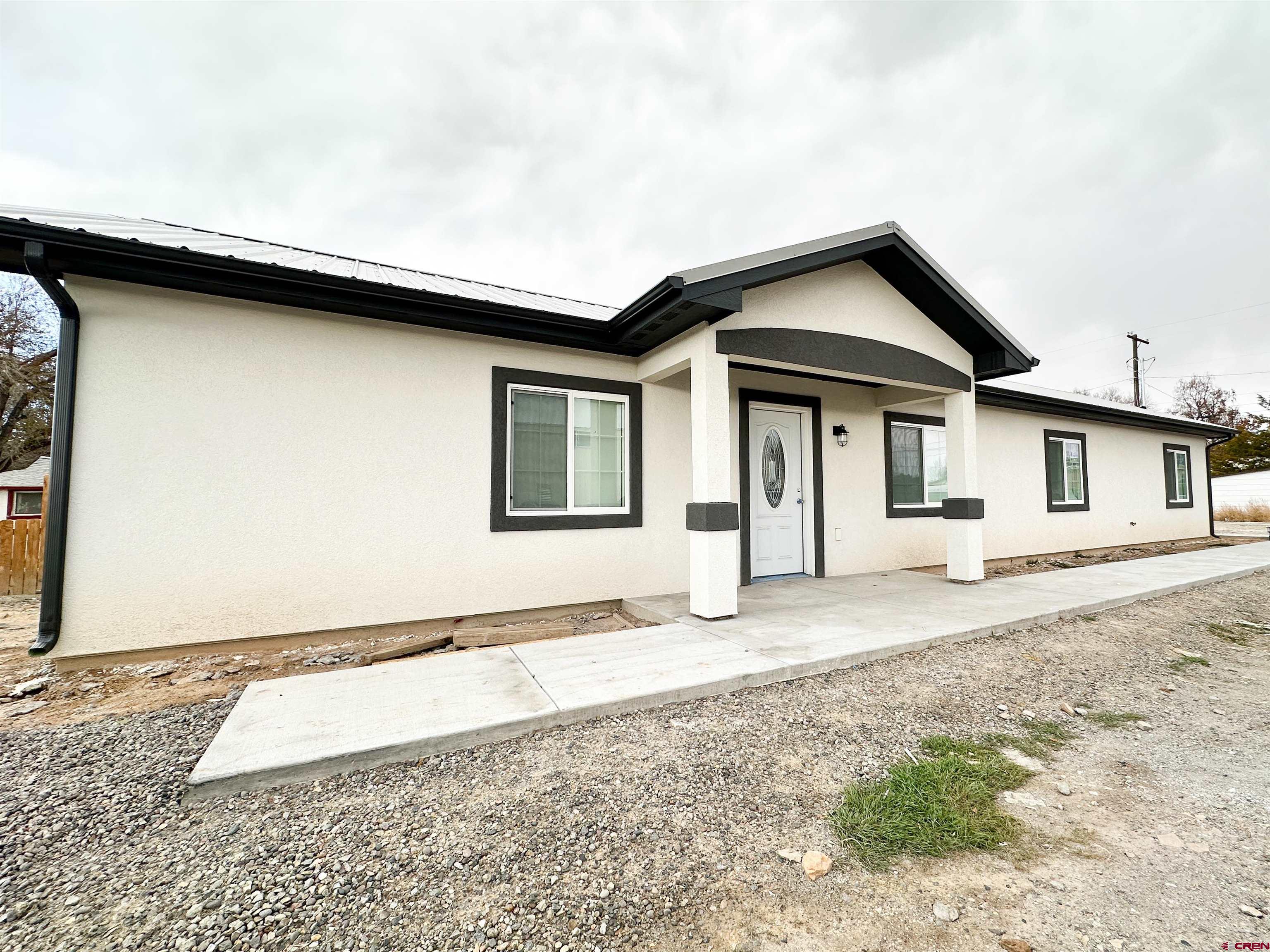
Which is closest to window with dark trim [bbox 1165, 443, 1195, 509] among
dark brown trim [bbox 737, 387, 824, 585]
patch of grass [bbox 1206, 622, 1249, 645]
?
patch of grass [bbox 1206, 622, 1249, 645]

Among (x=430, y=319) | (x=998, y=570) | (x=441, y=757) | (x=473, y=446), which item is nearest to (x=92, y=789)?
(x=441, y=757)

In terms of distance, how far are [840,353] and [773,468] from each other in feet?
6.00

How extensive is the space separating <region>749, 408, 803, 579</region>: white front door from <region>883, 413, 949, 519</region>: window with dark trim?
5.49 feet

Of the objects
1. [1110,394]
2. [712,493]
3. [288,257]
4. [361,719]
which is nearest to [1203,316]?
[1110,394]

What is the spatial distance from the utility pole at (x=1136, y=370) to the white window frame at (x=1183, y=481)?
1511 cm

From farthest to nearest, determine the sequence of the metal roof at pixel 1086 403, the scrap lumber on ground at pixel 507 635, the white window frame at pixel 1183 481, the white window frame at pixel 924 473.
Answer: the white window frame at pixel 1183 481, the metal roof at pixel 1086 403, the white window frame at pixel 924 473, the scrap lumber on ground at pixel 507 635

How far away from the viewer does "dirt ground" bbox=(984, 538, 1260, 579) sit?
25.5 ft

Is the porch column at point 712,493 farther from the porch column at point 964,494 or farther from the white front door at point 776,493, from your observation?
the porch column at point 964,494

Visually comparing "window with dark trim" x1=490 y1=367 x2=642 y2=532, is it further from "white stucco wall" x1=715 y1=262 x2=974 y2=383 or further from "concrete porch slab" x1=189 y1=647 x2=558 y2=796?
"concrete porch slab" x1=189 y1=647 x2=558 y2=796

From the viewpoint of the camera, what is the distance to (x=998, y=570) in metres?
7.78

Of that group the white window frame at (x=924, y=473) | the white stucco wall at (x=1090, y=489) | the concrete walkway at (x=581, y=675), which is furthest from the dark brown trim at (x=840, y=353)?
Answer: the white stucco wall at (x=1090, y=489)

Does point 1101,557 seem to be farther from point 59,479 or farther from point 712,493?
point 59,479

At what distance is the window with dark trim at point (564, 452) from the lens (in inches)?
188

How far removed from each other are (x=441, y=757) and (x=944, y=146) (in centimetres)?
1346
